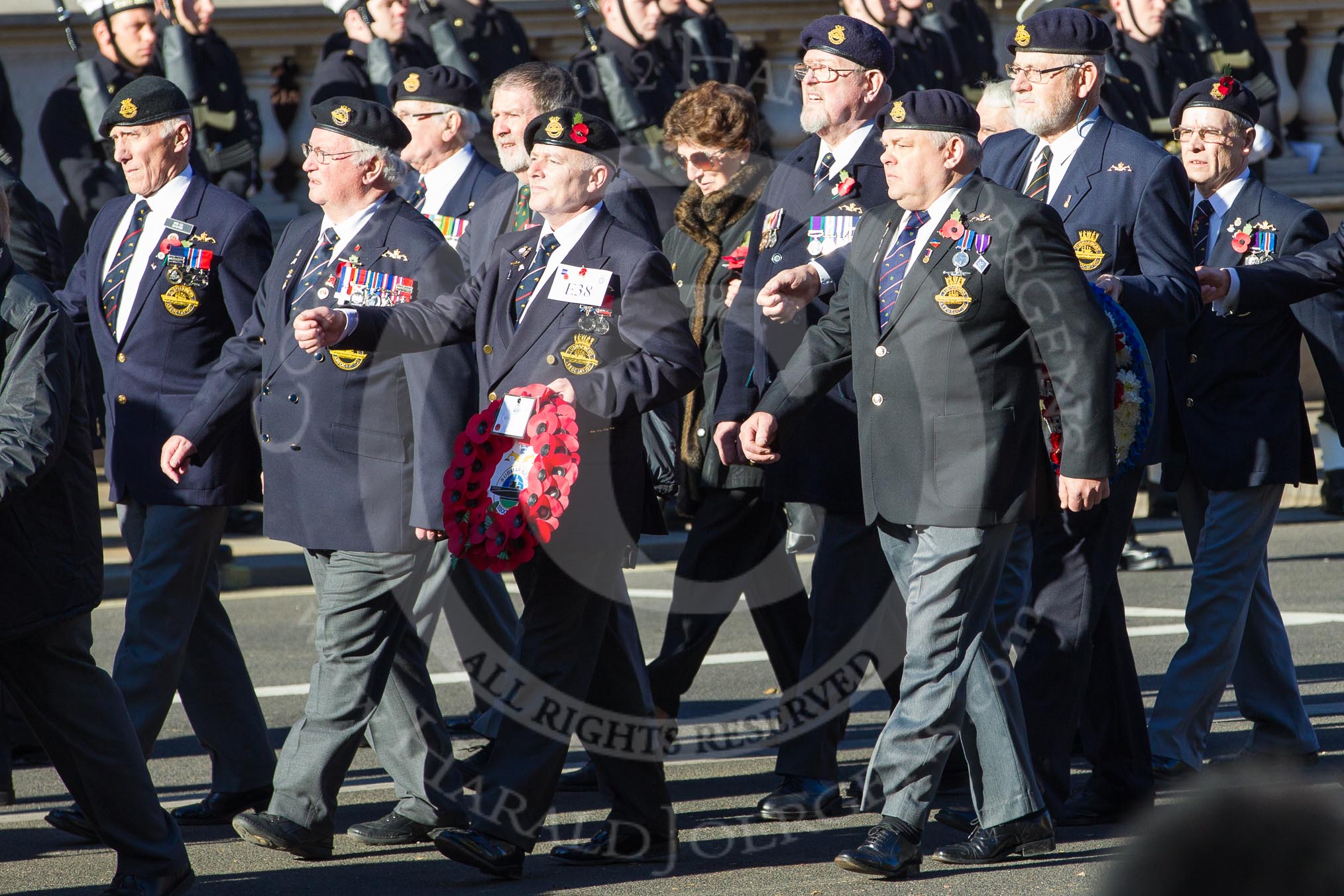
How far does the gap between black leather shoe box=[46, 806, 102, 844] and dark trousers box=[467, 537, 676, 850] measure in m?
1.28

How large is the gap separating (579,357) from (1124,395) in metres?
1.45

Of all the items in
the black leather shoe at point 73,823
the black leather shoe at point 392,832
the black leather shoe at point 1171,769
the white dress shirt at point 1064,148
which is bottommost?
the black leather shoe at point 1171,769

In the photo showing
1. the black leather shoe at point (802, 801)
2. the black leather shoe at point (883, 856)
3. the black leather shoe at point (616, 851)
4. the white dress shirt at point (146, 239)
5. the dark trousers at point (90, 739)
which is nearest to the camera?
the dark trousers at point (90, 739)

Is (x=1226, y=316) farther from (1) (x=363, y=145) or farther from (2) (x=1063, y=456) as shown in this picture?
(1) (x=363, y=145)

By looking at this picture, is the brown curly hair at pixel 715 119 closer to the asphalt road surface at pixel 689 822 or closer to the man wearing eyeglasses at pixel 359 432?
the man wearing eyeglasses at pixel 359 432

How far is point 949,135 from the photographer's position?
4.94 metres

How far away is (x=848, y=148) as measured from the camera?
6.01m

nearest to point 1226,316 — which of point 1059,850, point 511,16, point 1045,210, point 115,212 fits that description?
point 1045,210

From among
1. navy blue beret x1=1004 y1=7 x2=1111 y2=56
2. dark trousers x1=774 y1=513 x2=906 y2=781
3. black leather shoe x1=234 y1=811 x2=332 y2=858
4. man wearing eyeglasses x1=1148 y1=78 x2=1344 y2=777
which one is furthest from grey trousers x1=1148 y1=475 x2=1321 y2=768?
black leather shoe x1=234 y1=811 x2=332 y2=858

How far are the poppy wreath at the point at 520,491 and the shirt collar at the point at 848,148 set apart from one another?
1.59 m

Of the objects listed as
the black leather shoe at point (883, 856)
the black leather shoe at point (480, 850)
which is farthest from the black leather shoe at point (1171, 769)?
the black leather shoe at point (480, 850)

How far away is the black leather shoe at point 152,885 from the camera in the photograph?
4637 mm

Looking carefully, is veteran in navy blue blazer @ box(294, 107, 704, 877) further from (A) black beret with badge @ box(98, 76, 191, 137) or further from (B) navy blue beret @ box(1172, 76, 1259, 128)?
(B) navy blue beret @ box(1172, 76, 1259, 128)

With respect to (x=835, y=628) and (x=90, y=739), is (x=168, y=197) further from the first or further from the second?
(x=835, y=628)
